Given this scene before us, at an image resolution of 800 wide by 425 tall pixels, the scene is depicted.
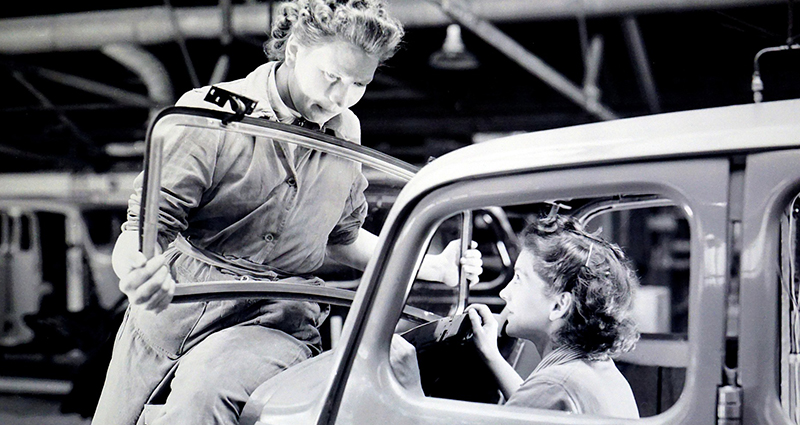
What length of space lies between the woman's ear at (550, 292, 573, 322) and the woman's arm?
120 millimetres

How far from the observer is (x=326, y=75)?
67.9 inches

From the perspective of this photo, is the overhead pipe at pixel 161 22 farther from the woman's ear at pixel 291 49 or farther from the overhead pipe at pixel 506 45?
the woman's ear at pixel 291 49

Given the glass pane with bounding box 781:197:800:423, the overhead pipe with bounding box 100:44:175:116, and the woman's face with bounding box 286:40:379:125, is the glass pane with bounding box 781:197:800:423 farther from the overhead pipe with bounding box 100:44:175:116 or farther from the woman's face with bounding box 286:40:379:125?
the overhead pipe with bounding box 100:44:175:116

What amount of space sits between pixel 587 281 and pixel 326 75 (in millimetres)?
725

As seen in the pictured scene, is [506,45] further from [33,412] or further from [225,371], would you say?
[33,412]

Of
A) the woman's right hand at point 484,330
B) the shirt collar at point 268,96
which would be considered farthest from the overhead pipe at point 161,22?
the woman's right hand at point 484,330

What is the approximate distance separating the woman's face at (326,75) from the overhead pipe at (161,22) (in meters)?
1.86

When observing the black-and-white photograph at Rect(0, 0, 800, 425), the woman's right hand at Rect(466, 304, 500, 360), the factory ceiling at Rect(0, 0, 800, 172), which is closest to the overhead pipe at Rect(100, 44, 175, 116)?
the factory ceiling at Rect(0, 0, 800, 172)

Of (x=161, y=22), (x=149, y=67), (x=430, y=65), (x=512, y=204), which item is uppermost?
(x=430, y=65)

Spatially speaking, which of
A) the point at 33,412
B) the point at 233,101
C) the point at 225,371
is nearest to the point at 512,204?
the point at 233,101

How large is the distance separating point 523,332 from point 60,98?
670 cm

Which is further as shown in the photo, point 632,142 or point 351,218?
point 351,218

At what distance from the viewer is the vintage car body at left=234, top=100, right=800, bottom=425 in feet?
3.09

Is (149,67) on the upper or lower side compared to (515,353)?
upper
